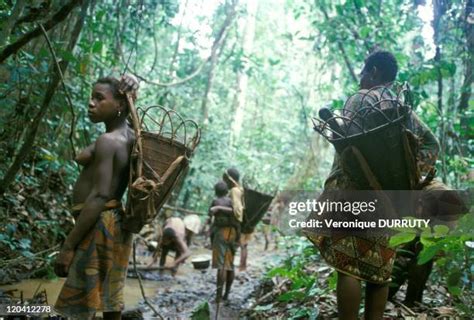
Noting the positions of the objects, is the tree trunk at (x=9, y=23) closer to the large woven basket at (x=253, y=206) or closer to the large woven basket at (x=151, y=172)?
the large woven basket at (x=151, y=172)

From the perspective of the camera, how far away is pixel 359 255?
8.49ft

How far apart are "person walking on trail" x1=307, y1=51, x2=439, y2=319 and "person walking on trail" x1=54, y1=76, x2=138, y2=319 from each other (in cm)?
121

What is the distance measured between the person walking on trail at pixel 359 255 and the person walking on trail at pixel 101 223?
3.96ft

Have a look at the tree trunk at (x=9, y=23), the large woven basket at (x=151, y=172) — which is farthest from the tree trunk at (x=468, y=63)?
the tree trunk at (x=9, y=23)

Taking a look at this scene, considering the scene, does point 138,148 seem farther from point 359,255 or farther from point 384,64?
point 384,64

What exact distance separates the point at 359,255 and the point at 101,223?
1.50 m

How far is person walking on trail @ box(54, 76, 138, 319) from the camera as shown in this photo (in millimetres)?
2633

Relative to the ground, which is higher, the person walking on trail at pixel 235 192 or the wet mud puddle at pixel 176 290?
the person walking on trail at pixel 235 192

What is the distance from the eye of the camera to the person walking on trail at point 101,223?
263 centimetres

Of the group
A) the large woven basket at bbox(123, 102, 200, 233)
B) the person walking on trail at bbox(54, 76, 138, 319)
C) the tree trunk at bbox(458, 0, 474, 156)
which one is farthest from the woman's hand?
the tree trunk at bbox(458, 0, 474, 156)

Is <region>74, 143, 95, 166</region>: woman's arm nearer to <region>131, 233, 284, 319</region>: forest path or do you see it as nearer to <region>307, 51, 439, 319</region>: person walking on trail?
<region>307, 51, 439, 319</region>: person walking on trail

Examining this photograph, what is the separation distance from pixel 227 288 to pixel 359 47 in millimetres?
4186

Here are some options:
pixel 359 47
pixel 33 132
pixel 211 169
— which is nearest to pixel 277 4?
pixel 211 169

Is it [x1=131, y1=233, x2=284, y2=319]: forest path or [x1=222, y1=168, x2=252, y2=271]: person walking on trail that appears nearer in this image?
[x1=131, y1=233, x2=284, y2=319]: forest path
